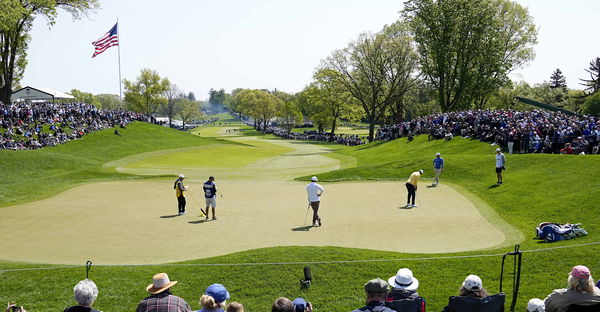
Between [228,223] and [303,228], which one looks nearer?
[303,228]

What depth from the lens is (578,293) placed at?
706 cm

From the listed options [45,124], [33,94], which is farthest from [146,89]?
[45,124]

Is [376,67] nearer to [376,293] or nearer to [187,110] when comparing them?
[376,293]

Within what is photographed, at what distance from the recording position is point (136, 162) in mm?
48781

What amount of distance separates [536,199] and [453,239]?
856 cm

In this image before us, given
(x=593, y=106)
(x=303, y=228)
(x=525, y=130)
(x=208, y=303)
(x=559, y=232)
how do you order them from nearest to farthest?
(x=208, y=303) < (x=559, y=232) < (x=303, y=228) < (x=525, y=130) < (x=593, y=106)

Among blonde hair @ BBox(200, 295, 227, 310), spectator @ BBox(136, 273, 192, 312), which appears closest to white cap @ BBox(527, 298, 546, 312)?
blonde hair @ BBox(200, 295, 227, 310)

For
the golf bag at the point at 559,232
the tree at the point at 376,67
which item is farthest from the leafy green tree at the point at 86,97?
the golf bag at the point at 559,232

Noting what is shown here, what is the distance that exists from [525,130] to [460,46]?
2746cm

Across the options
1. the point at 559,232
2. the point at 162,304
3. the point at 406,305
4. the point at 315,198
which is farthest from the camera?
the point at 315,198

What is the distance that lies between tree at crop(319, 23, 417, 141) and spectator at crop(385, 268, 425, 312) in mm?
60400

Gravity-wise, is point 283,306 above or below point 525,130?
below

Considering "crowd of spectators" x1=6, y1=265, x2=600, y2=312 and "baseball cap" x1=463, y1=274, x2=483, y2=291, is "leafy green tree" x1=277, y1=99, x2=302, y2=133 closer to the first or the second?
"crowd of spectators" x1=6, y1=265, x2=600, y2=312

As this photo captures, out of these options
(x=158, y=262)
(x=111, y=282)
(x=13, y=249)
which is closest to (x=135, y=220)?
(x=13, y=249)
